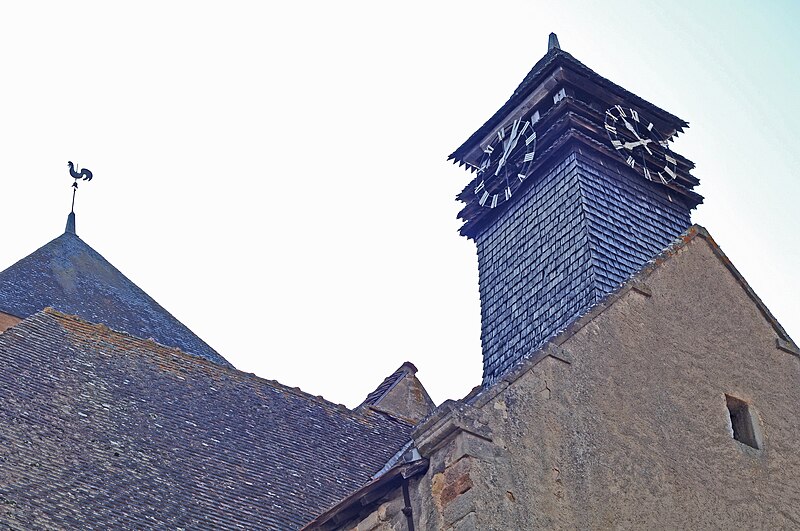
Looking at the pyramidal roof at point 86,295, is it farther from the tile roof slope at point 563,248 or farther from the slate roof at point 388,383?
the tile roof slope at point 563,248

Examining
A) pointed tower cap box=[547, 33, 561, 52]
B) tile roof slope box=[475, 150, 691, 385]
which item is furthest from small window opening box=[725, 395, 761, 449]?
pointed tower cap box=[547, 33, 561, 52]

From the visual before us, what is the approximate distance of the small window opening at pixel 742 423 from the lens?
27.9ft

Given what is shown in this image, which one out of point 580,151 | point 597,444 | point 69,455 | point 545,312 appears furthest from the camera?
point 580,151

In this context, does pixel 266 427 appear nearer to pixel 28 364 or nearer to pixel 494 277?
pixel 28 364

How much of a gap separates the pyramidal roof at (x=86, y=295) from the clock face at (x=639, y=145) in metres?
7.12

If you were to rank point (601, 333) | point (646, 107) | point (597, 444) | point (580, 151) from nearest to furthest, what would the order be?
point (597, 444)
point (601, 333)
point (580, 151)
point (646, 107)

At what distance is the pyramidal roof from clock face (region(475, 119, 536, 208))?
516 cm

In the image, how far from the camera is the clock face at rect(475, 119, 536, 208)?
16.8 metres

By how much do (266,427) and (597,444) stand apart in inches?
174

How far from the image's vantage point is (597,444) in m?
7.52

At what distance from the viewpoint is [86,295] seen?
1591cm

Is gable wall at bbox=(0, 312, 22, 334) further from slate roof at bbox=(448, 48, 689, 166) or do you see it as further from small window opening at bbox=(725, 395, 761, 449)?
small window opening at bbox=(725, 395, 761, 449)

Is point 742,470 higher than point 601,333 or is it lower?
lower

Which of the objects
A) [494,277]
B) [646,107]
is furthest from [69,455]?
[646,107]
